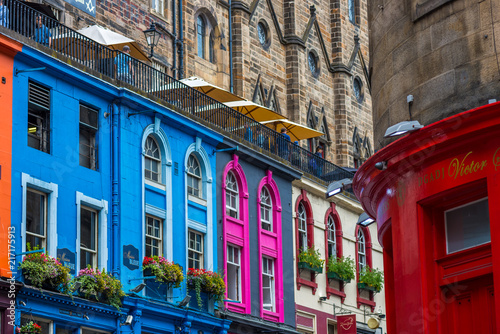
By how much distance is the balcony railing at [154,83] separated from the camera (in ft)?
104

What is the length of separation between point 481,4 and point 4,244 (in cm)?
1362

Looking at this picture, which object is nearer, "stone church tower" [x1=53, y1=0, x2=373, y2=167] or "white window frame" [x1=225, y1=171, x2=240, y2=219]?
"white window frame" [x1=225, y1=171, x2=240, y2=219]

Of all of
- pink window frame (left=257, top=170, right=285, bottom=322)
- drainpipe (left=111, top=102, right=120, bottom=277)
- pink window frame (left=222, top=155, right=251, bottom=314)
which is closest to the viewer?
drainpipe (left=111, top=102, right=120, bottom=277)

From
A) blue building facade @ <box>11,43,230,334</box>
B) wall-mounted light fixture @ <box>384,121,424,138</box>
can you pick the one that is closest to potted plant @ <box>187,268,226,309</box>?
blue building facade @ <box>11,43,230,334</box>

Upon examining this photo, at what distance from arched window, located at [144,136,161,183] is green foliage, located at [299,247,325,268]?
8711mm

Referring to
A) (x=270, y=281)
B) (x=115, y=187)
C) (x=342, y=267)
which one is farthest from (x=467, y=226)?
(x=342, y=267)

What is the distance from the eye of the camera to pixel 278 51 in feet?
166

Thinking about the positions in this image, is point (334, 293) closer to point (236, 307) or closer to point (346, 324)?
point (346, 324)

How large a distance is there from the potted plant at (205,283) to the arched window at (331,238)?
951 cm

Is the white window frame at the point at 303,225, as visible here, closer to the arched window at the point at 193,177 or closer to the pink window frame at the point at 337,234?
the pink window frame at the point at 337,234

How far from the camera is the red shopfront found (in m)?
18.5

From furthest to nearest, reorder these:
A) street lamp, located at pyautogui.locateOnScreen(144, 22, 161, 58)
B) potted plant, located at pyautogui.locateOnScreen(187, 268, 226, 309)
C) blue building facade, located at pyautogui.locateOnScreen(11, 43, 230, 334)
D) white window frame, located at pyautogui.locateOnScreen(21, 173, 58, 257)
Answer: street lamp, located at pyautogui.locateOnScreen(144, 22, 161, 58)
potted plant, located at pyautogui.locateOnScreen(187, 268, 226, 309)
blue building facade, located at pyautogui.locateOnScreen(11, 43, 230, 334)
white window frame, located at pyautogui.locateOnScreen(21, 173, 58, 257)

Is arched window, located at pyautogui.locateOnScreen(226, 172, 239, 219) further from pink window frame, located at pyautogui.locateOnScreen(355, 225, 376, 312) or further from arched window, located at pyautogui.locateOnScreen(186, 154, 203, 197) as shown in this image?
pink window frame, located at pyautogui.locateOnScreen(355, 225, 376, 312)

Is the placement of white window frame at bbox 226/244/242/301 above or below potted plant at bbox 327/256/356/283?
below
